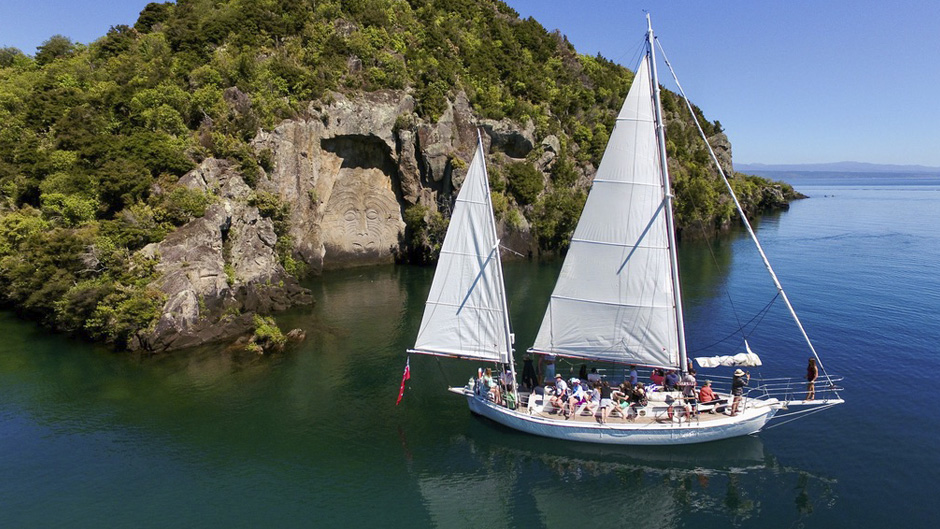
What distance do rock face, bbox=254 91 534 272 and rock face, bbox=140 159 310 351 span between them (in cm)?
925

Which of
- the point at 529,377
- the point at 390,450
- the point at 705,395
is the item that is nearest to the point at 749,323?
the point at 705,395

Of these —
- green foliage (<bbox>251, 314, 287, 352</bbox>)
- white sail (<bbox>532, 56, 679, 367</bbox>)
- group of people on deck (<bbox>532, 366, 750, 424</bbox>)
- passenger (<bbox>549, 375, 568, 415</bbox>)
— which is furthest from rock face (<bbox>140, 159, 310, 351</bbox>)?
white sail (<bbox>532, 56, 679, 367</bbox>)

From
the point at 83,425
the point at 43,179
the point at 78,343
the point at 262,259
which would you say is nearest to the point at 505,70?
the point at 262,259

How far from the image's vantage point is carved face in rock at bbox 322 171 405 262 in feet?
225

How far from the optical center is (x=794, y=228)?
324 ft

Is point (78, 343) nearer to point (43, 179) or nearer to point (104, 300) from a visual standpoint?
point (104, 300)

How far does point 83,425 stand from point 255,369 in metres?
9.93

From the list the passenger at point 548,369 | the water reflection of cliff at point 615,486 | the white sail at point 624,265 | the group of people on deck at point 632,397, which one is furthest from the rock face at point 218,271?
the white sail at point 624,265

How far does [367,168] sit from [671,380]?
52.9 meters

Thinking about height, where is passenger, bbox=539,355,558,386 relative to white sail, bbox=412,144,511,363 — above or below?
below

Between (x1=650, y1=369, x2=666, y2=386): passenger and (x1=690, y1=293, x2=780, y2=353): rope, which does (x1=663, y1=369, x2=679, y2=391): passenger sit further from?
(x1=690, y1=293, x2=780, y2=353): rope

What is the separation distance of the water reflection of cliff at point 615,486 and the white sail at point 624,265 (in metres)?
4.71

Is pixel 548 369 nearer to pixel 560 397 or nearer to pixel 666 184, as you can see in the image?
pixel 560 397

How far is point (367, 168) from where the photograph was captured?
69.8 m
